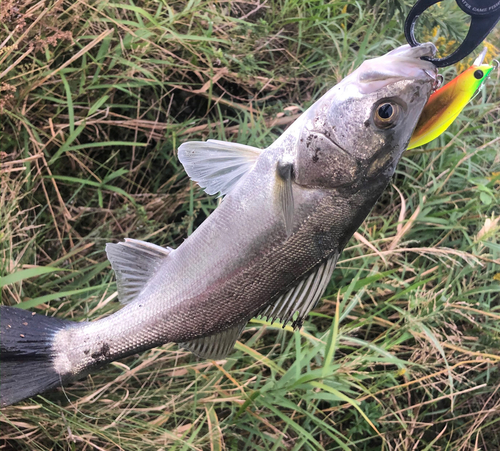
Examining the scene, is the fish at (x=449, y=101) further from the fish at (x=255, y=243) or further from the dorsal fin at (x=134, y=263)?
the dorsal fin at (x=134, y=263)

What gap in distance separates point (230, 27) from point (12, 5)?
54.4 inches

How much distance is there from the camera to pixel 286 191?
5.11 feet

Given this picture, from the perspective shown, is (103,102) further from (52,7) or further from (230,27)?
(230,27)

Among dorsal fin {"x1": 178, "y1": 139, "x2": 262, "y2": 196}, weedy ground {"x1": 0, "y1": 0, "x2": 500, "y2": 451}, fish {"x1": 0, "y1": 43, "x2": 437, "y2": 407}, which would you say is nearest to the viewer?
fish {"x1": 0, "y1": 43, "x2": 437, "y2": 407}

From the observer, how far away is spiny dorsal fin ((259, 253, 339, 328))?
162 centimetres

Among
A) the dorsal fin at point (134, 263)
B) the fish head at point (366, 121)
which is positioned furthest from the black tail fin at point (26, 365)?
the fish head at point (366, 121)

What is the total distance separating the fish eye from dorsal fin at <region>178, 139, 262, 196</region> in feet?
1.62

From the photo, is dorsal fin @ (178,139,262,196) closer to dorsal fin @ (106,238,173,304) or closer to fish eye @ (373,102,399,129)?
dorsal fin @ (106,238,173,304)

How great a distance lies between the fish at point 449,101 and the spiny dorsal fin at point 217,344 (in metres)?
1.04

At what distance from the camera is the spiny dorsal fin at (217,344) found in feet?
5.62

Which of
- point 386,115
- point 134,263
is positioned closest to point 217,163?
point 134,263

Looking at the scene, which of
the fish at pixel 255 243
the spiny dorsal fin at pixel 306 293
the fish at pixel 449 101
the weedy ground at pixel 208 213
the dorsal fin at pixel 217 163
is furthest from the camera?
the weedy ground at pixel 208 213

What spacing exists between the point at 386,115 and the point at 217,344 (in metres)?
1.14

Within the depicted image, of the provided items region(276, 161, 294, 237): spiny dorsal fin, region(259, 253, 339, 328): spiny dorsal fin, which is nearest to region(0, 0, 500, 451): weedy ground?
region(259, 253, 339, 328): spiny dorsal fin
